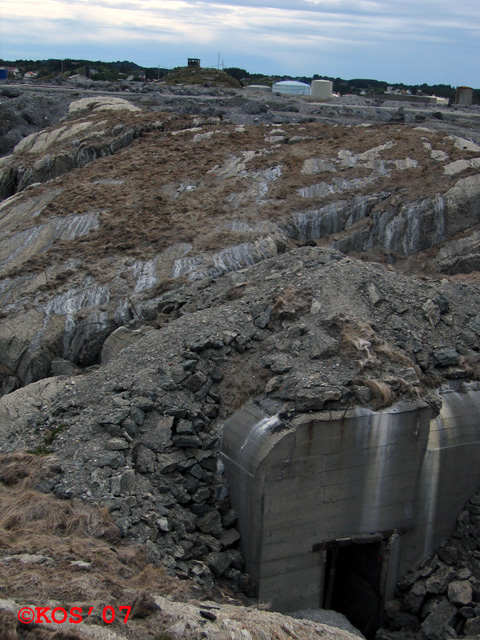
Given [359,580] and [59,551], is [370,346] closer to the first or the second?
[359,580]

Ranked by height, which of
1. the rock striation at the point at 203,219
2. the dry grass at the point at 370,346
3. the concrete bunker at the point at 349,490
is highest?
the rock striation at the point at 203,219

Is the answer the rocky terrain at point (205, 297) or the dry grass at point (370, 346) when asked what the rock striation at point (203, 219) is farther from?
the dry grass at point (370, 346)

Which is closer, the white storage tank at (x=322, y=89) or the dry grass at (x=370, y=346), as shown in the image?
the dry grass at (x=370, y=346)

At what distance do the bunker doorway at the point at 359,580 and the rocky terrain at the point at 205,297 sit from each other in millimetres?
629

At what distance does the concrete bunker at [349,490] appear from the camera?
524 inches

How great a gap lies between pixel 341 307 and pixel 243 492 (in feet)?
15.6

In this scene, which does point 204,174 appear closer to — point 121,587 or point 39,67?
point 121,587

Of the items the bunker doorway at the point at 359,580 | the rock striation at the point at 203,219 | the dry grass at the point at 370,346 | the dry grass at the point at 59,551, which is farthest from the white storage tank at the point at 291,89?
the dry grass at the point at 59,551

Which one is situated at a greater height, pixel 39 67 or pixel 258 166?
pixel 39 67

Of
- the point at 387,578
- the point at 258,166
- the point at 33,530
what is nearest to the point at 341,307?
the point at 387,578

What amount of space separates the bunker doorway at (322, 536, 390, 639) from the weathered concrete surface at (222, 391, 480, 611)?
0.67 ft

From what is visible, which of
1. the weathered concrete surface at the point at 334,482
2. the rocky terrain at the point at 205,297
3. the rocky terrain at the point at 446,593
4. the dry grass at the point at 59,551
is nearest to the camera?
the dry grass at the point at 59,551

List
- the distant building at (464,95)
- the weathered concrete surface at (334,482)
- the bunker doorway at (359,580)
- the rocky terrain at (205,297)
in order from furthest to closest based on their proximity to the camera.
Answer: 1. the distant building at (464,95)
2. the bunker doorway at (359,580)
3. the rocky terrain at (205,297)
4. the weathered concrete surface at (334,482)

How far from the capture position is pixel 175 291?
66.9 ft
